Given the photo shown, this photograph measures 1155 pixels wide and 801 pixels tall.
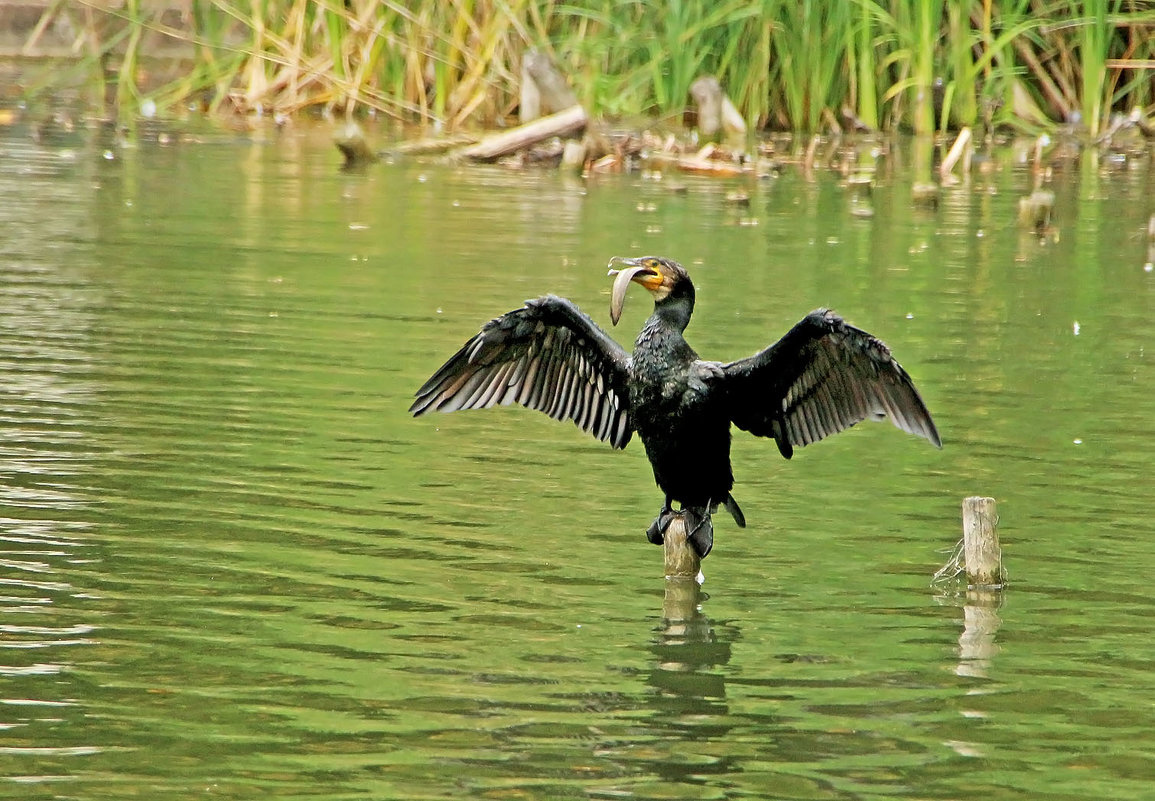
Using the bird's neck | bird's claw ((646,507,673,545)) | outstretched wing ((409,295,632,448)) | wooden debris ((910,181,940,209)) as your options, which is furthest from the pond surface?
wooden debris ((910,181,940,209))

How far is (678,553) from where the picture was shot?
5848mm

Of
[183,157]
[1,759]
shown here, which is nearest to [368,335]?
[1,759]

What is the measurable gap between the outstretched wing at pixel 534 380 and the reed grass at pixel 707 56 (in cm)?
1108

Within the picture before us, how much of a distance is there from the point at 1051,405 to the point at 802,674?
3.67 meters

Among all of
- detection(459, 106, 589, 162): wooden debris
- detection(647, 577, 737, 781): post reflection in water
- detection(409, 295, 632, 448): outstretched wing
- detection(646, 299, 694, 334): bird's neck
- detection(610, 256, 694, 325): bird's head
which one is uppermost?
detection(459, 106, 589, 162): wooden debris

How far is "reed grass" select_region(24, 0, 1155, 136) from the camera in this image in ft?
57.4

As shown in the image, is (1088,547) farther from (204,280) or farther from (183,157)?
(183,157)

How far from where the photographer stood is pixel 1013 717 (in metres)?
4.72

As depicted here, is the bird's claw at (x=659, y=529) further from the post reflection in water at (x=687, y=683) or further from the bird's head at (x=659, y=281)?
the bird's head at (x=659, y=281)

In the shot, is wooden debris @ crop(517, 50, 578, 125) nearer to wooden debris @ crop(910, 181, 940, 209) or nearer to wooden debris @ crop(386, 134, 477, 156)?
wooden debris @ crop(386, 134, 477, 156)

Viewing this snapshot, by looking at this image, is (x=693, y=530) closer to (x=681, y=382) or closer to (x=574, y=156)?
(x=681, y=382)

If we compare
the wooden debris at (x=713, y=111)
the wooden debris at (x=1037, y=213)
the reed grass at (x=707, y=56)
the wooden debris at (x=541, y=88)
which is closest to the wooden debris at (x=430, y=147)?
the wooden debris at (x=541, y=88)

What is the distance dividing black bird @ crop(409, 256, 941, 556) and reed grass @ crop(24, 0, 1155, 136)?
11133 mm

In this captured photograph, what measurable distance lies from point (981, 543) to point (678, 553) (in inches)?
36.3
